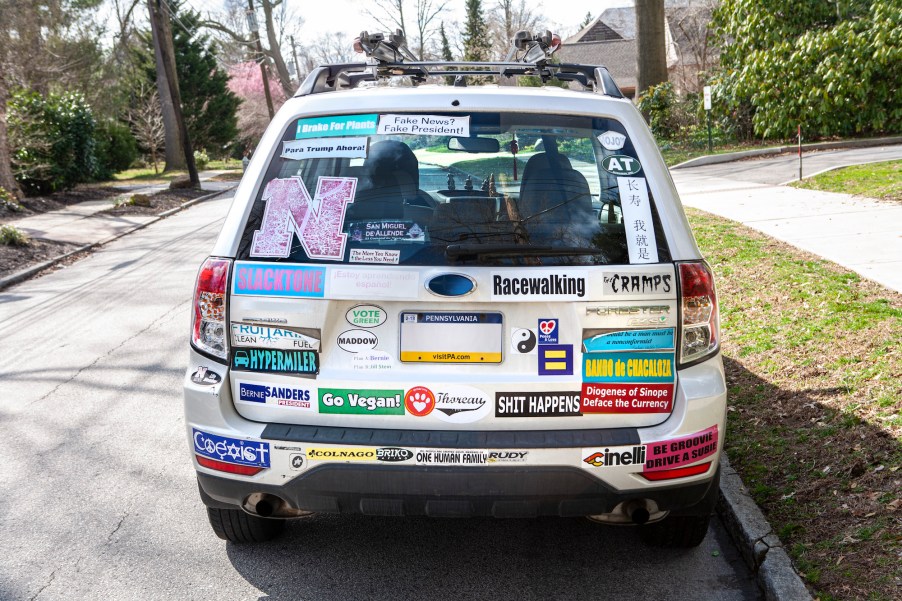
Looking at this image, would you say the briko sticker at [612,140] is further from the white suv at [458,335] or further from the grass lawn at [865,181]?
the grass lawn at [865,181]

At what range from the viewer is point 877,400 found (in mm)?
4629

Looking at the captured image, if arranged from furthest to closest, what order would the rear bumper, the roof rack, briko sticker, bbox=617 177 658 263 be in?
the roof rack < briko sticker, bbox=617 177 658 263 < the rear bumper

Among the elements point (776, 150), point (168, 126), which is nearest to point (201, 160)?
point (168, 126)

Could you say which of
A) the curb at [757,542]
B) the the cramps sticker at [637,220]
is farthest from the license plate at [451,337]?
the curb at [757,542]

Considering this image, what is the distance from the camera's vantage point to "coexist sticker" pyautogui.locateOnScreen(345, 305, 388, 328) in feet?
10.1

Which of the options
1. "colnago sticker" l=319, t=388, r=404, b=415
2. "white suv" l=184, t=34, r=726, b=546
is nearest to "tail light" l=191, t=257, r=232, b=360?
"white suv" l=184, t=34, r=726, b=546

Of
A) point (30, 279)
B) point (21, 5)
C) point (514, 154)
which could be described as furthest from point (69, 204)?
point (514, 154)

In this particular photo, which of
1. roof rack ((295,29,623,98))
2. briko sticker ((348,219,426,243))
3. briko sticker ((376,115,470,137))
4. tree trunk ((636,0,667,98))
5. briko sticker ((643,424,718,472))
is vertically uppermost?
tree trunk ((636,0,667,98))

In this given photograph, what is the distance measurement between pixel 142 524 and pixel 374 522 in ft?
3.76

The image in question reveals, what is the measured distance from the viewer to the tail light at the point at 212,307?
3.19 m

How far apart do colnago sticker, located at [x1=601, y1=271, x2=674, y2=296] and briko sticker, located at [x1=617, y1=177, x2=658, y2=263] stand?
63 mm

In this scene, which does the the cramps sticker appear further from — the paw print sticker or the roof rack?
the paw print sticker

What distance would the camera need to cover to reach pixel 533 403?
3.09 metres

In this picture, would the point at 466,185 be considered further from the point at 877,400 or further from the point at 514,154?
the point at 877,400
